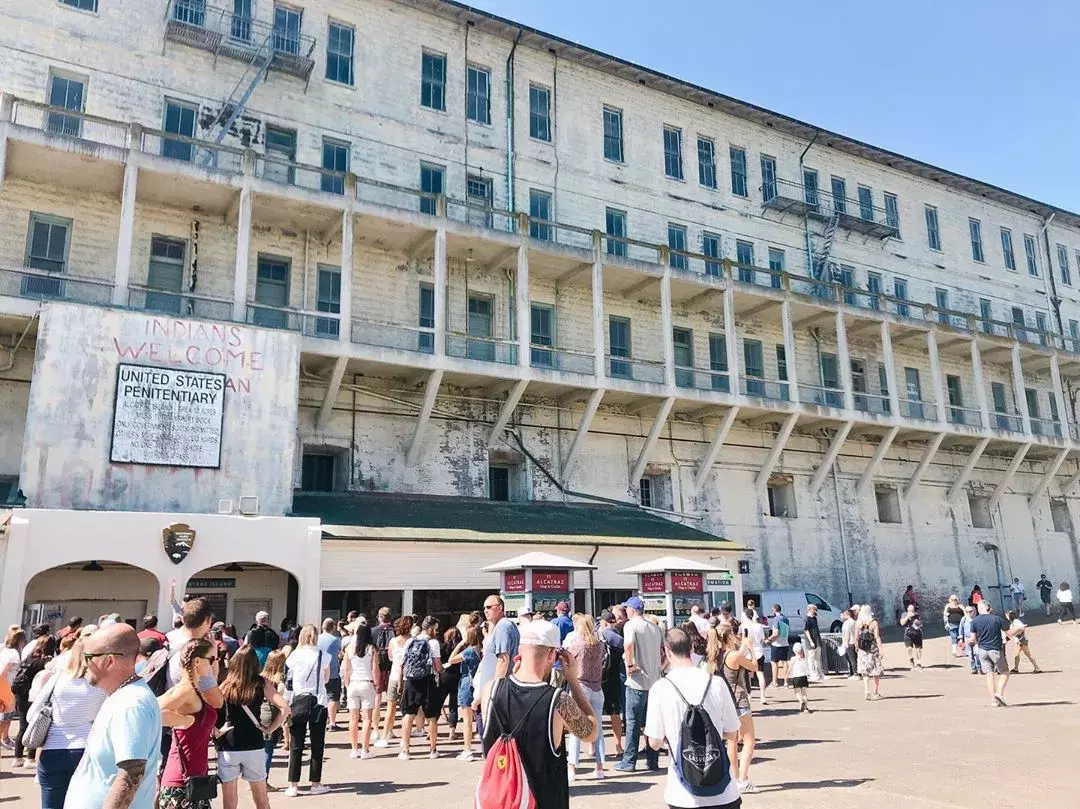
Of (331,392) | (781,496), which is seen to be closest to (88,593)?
(331,392)

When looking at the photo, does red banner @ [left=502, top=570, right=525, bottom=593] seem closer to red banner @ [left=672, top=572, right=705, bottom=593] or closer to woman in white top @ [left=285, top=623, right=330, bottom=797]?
red banner @ [left=672, top=572, right=705, bottom=593]

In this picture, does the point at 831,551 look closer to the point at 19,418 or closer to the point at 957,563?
the point at 957,563

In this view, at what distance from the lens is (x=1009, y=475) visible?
34594 millimetres

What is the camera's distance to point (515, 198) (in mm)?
27188

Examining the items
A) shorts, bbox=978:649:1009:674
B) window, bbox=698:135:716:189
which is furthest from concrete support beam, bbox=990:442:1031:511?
shorts, bbox=978:649:1009:674

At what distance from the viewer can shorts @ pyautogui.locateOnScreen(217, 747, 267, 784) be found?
6.49 m

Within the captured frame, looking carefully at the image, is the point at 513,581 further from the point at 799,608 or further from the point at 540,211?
the point at 540,211

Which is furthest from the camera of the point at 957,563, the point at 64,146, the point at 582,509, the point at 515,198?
the point at 957,563

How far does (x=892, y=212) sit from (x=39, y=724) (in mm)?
38326

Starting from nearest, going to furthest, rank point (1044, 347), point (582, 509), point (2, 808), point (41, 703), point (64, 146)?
point (41, 703)
point (2, 808)
point (64, 146)
point (582, 509)
point (1044, 347)

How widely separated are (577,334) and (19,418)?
15697mm

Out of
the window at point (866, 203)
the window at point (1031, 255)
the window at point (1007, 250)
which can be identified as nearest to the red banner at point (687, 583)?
the window at point (866, 203)

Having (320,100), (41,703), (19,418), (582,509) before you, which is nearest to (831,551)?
(582,509)

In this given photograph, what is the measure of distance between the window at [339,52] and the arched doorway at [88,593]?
1542cm
